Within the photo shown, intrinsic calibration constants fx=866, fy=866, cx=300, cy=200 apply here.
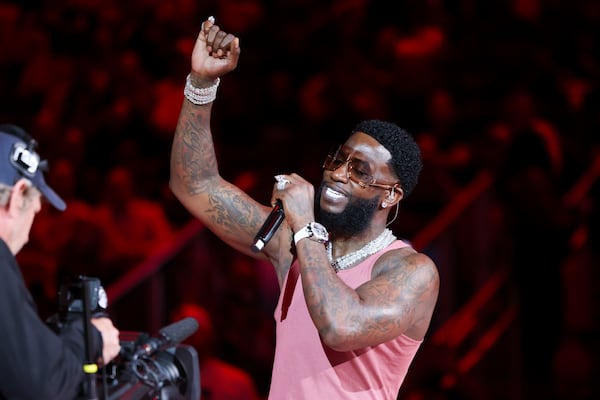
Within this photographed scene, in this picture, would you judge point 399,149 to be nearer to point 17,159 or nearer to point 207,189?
point 207,189

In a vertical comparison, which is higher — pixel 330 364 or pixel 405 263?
pixel 405 263

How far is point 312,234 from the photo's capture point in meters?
2.55

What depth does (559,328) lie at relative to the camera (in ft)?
17.0

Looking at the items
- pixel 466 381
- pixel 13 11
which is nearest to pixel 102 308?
pixel 466 381

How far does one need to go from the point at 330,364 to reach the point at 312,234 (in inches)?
15.9

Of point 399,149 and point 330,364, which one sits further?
point 399,149

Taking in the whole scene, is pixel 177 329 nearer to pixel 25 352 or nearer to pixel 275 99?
pixel 25 352

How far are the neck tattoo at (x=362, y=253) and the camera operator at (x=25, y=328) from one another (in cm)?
88

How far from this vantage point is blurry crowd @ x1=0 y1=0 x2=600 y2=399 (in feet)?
19.5

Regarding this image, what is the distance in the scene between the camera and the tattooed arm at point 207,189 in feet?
9.86

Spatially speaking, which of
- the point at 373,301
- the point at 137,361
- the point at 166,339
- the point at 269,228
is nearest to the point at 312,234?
the point at 269,228

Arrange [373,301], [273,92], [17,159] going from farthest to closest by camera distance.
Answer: [273,92] → [373,301] → [17,159]

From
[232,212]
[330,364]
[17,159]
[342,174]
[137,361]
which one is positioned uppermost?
[17,159]

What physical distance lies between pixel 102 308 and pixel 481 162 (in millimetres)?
4040
